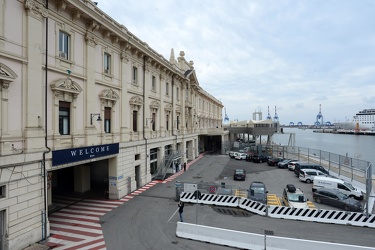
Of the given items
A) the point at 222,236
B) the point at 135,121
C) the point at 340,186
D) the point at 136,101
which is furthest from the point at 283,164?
the point at 222,236

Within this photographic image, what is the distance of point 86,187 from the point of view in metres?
23.6

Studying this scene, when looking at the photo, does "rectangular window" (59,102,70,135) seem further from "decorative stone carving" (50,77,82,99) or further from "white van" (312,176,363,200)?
"white van" (312,176,363,200)

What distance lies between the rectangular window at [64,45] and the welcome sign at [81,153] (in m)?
6.26

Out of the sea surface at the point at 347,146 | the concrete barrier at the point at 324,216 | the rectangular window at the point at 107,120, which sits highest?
the rectangular window at the point at 107,120

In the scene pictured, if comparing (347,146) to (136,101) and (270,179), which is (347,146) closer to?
(270,179)

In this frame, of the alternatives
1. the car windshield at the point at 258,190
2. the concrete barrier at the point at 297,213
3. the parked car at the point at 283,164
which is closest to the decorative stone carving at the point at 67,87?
the concrete barrier at the point at 297,213

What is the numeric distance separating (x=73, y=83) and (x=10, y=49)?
459cm

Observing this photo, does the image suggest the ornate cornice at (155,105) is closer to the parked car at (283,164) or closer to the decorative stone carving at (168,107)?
the decorative stone carving at (168,107)

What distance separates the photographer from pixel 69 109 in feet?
54.5

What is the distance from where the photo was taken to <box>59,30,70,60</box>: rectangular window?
15742 millimetres

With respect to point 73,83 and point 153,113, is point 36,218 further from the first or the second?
point 153,113

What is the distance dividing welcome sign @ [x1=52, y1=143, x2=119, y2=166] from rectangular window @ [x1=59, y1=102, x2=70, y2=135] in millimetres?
1528

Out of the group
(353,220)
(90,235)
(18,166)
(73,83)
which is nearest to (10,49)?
(73,83)

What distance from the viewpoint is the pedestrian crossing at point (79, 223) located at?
13.3 metres
